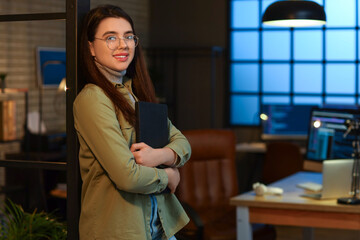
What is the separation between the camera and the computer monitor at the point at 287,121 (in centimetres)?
763

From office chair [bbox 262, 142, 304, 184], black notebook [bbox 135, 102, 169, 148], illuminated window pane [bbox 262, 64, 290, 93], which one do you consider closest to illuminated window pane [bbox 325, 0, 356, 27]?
illuminated window pane [bbox 262, 64, 290, 93]

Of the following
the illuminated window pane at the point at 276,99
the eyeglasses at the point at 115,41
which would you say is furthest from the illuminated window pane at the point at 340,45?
the eyeglasses at the point at 115,41

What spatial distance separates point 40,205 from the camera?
5449 mm

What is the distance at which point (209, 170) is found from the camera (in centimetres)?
469

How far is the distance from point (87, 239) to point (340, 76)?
258 inches

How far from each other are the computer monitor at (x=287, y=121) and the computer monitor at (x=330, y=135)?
338cm

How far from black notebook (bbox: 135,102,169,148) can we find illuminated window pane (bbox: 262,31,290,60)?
629 cm

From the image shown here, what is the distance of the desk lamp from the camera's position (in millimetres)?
3527

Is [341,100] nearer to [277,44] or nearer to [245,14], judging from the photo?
[277,44]

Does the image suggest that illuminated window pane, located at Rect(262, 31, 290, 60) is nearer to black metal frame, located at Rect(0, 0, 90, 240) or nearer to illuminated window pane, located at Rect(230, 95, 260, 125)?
illuminated window pane, located at Rect(230, 95, 260, 125)

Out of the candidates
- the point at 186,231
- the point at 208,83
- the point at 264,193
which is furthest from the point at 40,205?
the point at 208,83

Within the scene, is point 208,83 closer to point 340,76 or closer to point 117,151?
point 340,76

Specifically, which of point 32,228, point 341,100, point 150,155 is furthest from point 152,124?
point 341,100

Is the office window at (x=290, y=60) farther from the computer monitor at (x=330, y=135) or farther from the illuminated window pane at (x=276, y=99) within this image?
the computer monitor at (x=330, y=135)
